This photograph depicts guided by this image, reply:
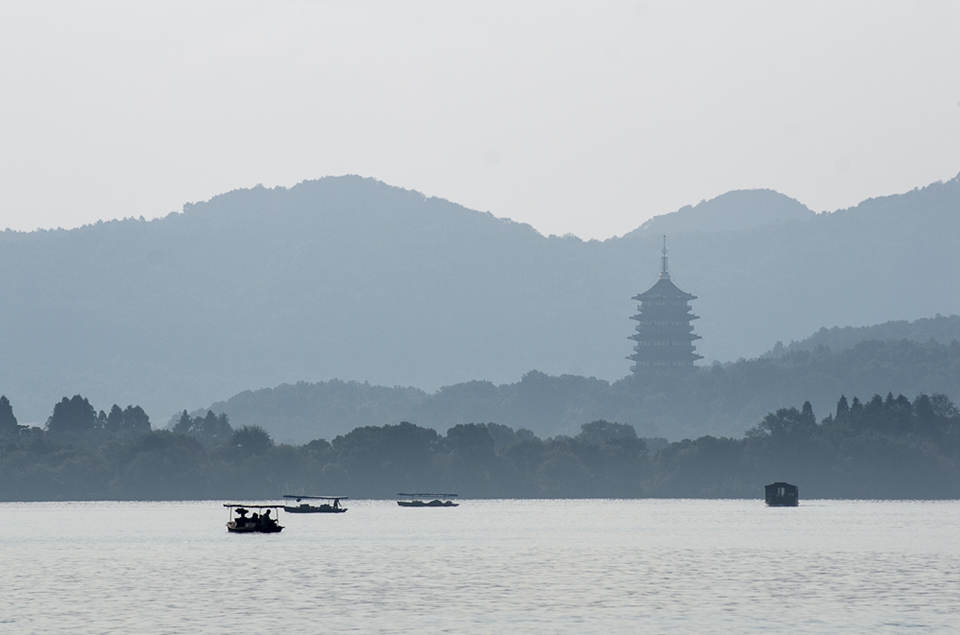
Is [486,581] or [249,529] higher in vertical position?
[249,529]

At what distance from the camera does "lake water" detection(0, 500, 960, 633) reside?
292ft

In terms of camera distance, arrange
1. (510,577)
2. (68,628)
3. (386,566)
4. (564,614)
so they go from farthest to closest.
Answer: (386,566) → (510,577) → (564,614) → (68,628)

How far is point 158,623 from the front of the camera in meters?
88.2

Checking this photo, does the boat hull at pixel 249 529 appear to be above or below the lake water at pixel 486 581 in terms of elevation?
above

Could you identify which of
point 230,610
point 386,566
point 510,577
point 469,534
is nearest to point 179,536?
point 469,534

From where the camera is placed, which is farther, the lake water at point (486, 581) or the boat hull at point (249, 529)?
the boat hull at point (249, 529)

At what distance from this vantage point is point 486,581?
11212cm

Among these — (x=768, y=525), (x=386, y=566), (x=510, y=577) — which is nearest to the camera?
(x=510, y=577)

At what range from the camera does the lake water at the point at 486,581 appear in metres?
89.0

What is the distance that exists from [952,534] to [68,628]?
9782 centimetres

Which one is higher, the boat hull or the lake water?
the boat hull

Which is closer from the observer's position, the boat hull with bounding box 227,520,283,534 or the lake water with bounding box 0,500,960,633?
the lake water with bounding box 0,500,960,633

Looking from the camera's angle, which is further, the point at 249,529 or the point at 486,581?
the point at 249,529

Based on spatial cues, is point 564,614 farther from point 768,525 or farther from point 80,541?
point 768,525
